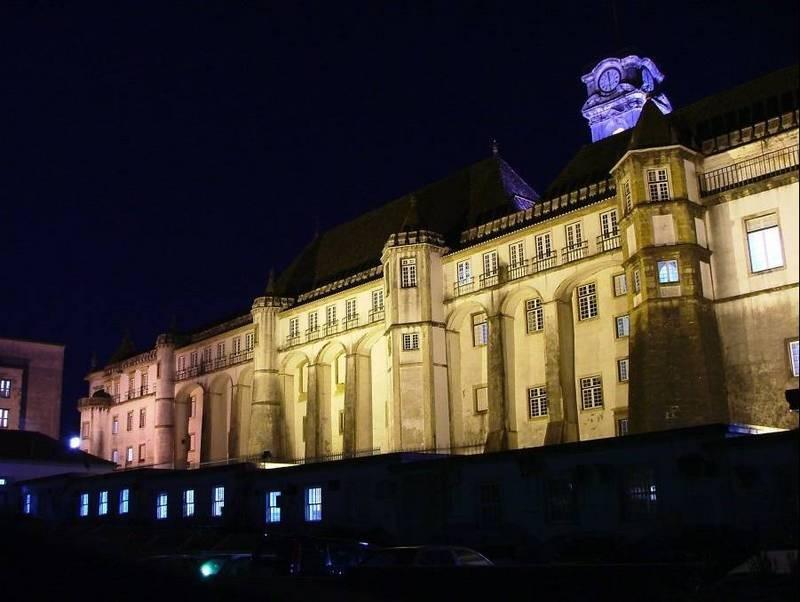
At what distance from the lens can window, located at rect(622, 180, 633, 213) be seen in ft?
123

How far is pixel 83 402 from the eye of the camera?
81312 millimetres

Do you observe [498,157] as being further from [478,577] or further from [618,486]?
[478,577]

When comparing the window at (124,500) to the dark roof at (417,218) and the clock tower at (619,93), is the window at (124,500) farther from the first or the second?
the clock tower at (619,93)

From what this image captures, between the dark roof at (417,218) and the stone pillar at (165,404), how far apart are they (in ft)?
41.3

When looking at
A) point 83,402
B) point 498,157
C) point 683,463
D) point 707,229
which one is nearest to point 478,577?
point 683,463

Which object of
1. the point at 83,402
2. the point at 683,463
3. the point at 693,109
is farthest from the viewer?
the point at 83,402

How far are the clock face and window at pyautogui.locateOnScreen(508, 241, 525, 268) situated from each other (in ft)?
96.3

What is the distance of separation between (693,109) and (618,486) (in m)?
24.4

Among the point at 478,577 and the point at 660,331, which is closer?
the point at 478,577

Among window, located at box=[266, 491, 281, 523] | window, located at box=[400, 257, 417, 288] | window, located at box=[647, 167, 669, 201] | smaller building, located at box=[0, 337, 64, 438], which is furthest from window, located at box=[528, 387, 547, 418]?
smaller building, located at box=[0, 337, 64, 438]

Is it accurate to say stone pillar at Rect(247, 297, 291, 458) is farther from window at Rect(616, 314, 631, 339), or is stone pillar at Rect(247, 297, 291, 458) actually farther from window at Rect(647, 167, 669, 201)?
window at Rect(647, 167, 669, 201)

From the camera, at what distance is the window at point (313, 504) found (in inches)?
1526

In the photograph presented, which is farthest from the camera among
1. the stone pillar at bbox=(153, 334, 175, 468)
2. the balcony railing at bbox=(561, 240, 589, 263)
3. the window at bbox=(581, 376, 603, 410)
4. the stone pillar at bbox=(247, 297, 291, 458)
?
the stone pillar at bbox=(153, 334, 175, 468)

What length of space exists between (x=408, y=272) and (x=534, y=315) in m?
7.48
